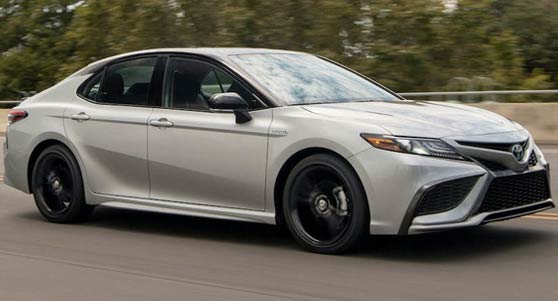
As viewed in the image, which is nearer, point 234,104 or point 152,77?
point 234,104

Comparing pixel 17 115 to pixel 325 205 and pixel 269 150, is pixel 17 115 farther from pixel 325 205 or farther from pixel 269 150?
pixel 325 205

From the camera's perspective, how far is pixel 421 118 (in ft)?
23.9

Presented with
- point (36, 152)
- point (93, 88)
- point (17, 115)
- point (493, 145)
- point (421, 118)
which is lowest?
point (36, 152)

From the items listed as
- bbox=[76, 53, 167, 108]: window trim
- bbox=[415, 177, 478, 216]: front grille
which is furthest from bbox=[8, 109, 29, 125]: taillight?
bbox=[415, 177, 478, 216]: front grille

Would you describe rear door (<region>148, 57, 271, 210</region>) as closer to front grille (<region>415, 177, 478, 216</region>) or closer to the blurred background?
front grille (<region>415, 177, 478, 216</region>)

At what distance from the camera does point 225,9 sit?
98.1ft

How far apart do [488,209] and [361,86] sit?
193 cm

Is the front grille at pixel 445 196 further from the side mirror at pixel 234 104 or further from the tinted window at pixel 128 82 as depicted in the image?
the tinted window at pixel 128 82

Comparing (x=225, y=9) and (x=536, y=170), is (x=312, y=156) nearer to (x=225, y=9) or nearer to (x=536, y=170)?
(x=536, y=170)

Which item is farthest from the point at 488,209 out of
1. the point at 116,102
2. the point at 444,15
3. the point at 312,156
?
the point at 444,15

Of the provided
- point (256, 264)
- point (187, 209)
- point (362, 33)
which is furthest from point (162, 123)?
point (362, 33)

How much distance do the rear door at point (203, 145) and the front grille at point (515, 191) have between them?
64.6 inches

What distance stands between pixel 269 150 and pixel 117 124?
172cm

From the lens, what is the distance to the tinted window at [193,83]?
823cm
